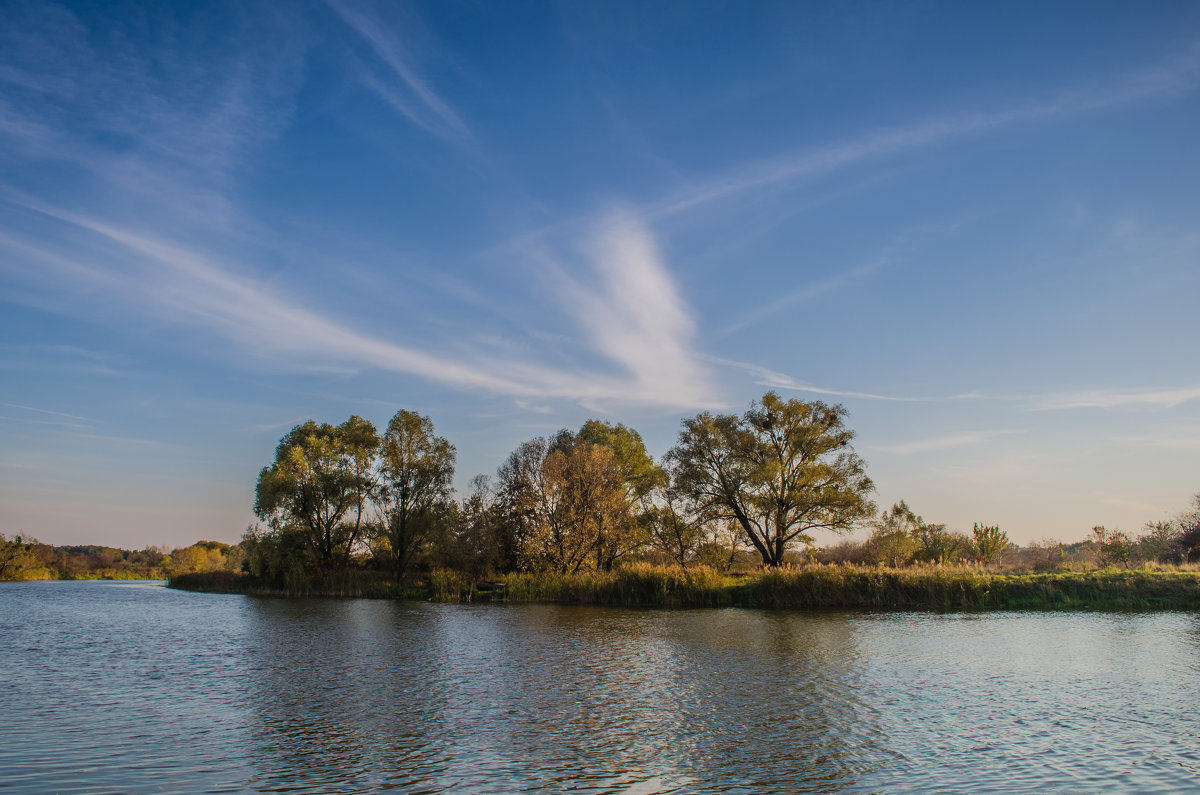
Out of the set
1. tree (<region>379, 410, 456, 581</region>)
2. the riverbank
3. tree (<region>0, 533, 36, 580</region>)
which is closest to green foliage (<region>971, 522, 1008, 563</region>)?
the riverbank

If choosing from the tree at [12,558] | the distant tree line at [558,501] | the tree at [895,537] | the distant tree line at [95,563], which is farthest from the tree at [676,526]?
the tree at [12,558]

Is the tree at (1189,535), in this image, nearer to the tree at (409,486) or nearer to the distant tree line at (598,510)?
the distant tree line at (598,510)

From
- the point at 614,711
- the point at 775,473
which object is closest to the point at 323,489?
the point at 775,473

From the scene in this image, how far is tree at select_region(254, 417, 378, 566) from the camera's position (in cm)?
5666

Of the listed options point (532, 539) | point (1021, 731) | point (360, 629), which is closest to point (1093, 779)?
point (1021, 731)

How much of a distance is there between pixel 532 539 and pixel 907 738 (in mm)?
39192

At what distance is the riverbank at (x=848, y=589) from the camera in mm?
29766

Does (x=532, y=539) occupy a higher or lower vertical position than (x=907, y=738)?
higher

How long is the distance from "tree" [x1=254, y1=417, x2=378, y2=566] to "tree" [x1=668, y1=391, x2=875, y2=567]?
2840cm

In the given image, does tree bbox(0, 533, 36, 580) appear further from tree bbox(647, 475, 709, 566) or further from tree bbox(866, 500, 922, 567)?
tree bbox(866, 500, 922, 567)

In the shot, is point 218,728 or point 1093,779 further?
point 218,728

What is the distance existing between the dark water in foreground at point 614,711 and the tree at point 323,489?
108 feet

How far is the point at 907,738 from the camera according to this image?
34.5ft

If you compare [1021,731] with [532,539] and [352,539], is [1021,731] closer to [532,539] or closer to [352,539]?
[532,539]
